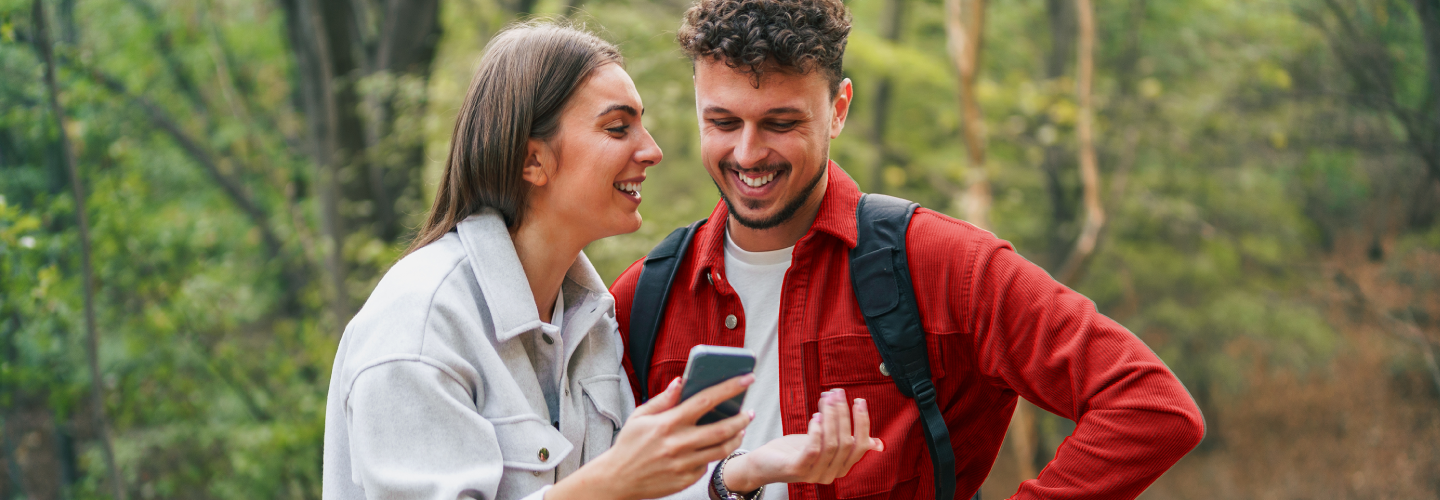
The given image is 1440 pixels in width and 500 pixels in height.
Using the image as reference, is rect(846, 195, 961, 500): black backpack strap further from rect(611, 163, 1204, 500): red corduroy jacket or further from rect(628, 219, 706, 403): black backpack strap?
rect(628, 219, 706, 403): black backpack strap

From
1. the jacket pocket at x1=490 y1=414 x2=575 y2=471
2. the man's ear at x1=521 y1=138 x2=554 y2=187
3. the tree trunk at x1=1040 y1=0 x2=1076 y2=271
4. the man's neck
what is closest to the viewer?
the jacket pocket at x1=490 y1=414 x2=575 y2=471

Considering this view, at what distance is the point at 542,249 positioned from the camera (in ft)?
6.82

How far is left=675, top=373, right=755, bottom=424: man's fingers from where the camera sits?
151cm

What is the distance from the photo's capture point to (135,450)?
602cm

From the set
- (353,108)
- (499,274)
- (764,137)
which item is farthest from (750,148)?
(353,108)

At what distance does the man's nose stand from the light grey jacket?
471 millimetres

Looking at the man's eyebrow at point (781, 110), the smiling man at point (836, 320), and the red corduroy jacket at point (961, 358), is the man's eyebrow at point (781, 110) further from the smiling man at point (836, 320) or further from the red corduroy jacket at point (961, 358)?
the red corduroy jacket at point (961, 358)

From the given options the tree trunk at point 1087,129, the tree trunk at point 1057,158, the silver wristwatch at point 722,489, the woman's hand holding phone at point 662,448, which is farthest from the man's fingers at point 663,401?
the tree trunk at point 1057,158

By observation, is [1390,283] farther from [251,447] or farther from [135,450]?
[135,450]

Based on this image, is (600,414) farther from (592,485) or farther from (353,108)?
(353,108)

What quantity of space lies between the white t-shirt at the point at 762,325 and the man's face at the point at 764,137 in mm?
115

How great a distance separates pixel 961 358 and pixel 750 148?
71cm

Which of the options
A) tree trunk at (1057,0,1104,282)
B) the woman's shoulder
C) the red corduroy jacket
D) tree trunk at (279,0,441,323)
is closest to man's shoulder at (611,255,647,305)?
the red corduroy jacket

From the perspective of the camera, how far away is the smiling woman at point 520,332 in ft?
5.22
